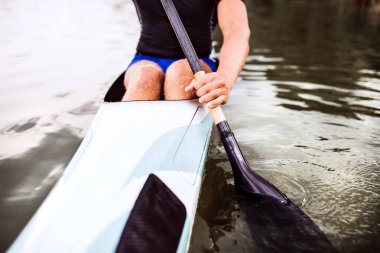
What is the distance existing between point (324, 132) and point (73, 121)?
6.55ft

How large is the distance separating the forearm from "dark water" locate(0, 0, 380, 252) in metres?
0.60

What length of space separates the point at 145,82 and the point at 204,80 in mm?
434

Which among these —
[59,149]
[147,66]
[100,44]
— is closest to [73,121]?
[59,149]

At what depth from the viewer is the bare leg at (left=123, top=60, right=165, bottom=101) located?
1738mm

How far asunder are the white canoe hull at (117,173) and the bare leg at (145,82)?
9.7 inches

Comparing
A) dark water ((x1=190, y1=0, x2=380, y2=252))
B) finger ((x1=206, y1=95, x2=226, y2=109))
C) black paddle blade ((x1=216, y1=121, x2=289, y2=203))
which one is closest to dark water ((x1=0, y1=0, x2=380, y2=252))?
dark water ((x1=190, y1=0, x2=380, y2=252))

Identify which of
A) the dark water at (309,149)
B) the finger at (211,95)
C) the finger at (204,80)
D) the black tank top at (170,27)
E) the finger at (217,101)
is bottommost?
the dark water at (309,149)

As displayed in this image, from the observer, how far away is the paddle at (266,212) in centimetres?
133

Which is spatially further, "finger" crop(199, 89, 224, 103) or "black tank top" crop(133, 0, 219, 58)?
"black tank top" crop(133, 0, 219, 58)

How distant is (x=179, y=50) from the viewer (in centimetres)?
209

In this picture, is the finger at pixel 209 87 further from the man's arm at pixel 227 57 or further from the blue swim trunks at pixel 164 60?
the blue swim trunks at pixel 164 60

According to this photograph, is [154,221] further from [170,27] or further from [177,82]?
[170,27]


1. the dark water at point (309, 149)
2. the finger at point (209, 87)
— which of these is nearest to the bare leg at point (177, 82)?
the finger at point (209, 87)

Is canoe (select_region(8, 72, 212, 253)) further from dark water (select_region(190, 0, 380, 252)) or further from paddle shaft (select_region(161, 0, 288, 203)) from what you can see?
dark water (select_region(190, 0, 380, 252))
